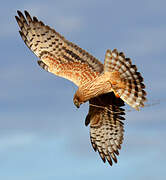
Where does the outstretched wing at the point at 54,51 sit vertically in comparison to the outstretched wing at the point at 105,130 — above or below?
above

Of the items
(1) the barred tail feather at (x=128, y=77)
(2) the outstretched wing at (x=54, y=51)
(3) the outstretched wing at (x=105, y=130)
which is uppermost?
(2) the outstretched wing at (x=54, y=51)

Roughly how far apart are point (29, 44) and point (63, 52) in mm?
1030

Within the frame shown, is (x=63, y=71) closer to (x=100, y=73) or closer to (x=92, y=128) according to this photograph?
(x=100, y=73)

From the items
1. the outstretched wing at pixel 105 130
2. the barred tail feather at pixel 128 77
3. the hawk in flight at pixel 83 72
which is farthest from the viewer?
the outstretched wing at pixel 105 130

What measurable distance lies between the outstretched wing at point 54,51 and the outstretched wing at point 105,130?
1171 millimetres

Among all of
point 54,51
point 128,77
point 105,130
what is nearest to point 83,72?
point 54,51

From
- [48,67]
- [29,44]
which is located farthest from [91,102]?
[29,44]

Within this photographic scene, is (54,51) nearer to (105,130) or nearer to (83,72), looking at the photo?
(83,72)

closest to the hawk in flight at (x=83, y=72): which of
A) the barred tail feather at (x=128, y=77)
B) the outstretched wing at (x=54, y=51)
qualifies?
the outstretched wing at (x=54, y=51)

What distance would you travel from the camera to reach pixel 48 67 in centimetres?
1334

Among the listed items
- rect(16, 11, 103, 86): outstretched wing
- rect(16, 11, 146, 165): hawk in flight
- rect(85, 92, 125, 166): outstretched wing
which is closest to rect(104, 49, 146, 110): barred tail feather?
rect(16, 11, 146, 165): hawk in flight

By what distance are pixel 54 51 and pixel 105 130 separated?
2.74 m

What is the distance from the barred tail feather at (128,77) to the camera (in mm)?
11391

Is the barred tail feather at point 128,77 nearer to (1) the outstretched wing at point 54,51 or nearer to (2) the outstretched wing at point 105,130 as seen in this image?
(1) the outstretched wing at point 54,51
